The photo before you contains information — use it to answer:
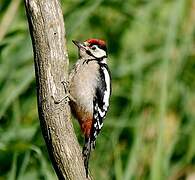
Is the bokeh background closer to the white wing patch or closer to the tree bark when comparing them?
the white wing patch

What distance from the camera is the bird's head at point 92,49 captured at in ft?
13.4

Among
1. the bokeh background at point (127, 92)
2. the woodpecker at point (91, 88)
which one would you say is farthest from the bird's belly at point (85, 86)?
the bokeh background at point (127, 92)

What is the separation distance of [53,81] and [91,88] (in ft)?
2.67

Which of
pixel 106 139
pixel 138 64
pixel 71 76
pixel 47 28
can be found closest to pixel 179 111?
pixel 138 64

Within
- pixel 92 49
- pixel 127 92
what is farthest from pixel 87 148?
pixel 127 92

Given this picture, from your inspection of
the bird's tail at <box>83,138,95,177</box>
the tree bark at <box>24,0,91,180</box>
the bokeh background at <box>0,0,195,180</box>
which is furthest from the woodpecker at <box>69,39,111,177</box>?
the tree bark at <box>24,0,91,180</box>

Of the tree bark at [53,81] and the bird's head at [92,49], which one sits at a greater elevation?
the tree bark at [53,81]

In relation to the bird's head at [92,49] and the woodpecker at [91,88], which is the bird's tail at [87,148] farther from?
the bird's head at [92,49]

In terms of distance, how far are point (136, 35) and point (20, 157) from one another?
85.9 inches

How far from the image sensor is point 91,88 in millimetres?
4168

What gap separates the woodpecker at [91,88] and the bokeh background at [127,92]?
277 millimetres

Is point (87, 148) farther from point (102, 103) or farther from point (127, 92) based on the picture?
point (127, 92)

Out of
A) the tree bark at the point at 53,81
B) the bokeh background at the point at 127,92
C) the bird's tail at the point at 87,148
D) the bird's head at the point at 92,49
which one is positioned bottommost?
the bokeh background at the point at 127,92

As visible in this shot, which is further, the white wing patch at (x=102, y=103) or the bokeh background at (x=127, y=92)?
the bokeh background at (x=127, y=92)
